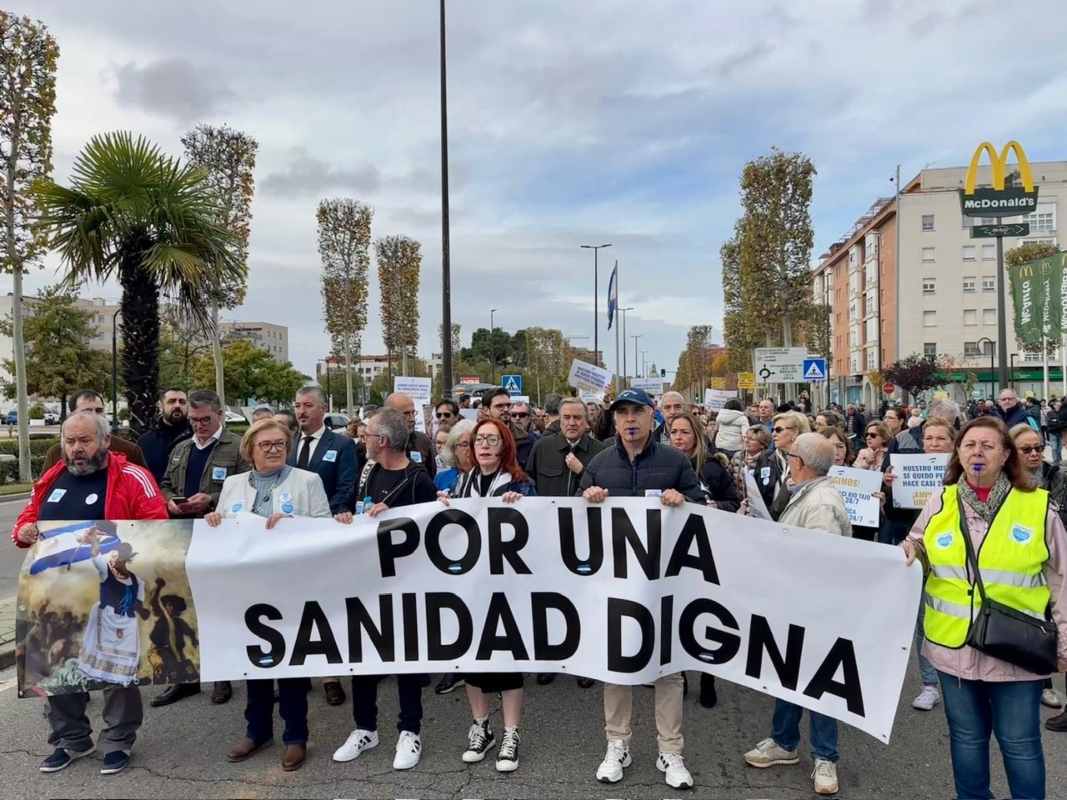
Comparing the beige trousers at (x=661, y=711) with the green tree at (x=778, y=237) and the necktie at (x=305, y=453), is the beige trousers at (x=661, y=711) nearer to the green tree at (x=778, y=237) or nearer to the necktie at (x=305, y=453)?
the necktie at (x=305, y=453)

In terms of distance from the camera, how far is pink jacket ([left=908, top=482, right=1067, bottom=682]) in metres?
2.98

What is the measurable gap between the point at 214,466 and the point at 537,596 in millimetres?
2554

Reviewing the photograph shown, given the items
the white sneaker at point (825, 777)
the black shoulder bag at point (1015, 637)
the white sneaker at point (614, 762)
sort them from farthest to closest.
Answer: the white sneaker at point (614, 762), the white sneaker at point (825, 777), the black shoulder bag at point (1015, 637)

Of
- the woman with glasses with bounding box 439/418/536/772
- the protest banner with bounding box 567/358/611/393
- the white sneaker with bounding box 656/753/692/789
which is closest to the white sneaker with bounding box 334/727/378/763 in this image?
the woman with glasses with bounding box 439/418/536/772

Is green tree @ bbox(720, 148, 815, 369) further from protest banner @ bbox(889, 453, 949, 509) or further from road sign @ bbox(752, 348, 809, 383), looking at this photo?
protest banner @ bbox(889, 453, 949, 509)

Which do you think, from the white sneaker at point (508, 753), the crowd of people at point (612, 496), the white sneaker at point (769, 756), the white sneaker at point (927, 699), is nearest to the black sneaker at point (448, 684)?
the crowd of people at point (612, 496)

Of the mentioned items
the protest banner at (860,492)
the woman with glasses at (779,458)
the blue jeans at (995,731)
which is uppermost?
the woman with glasses at (779,458)

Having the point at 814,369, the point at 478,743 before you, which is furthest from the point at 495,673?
the point at 814,369

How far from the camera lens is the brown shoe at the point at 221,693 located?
501 cm

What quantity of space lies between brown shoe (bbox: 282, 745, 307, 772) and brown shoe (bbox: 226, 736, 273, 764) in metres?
0.21

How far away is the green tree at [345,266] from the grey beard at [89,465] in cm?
3911

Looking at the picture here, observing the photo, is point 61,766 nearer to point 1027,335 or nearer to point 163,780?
point 163,780

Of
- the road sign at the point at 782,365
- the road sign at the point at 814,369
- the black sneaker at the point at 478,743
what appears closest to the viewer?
the black sneaker at the point at 478,743

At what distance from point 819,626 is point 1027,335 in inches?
1185
